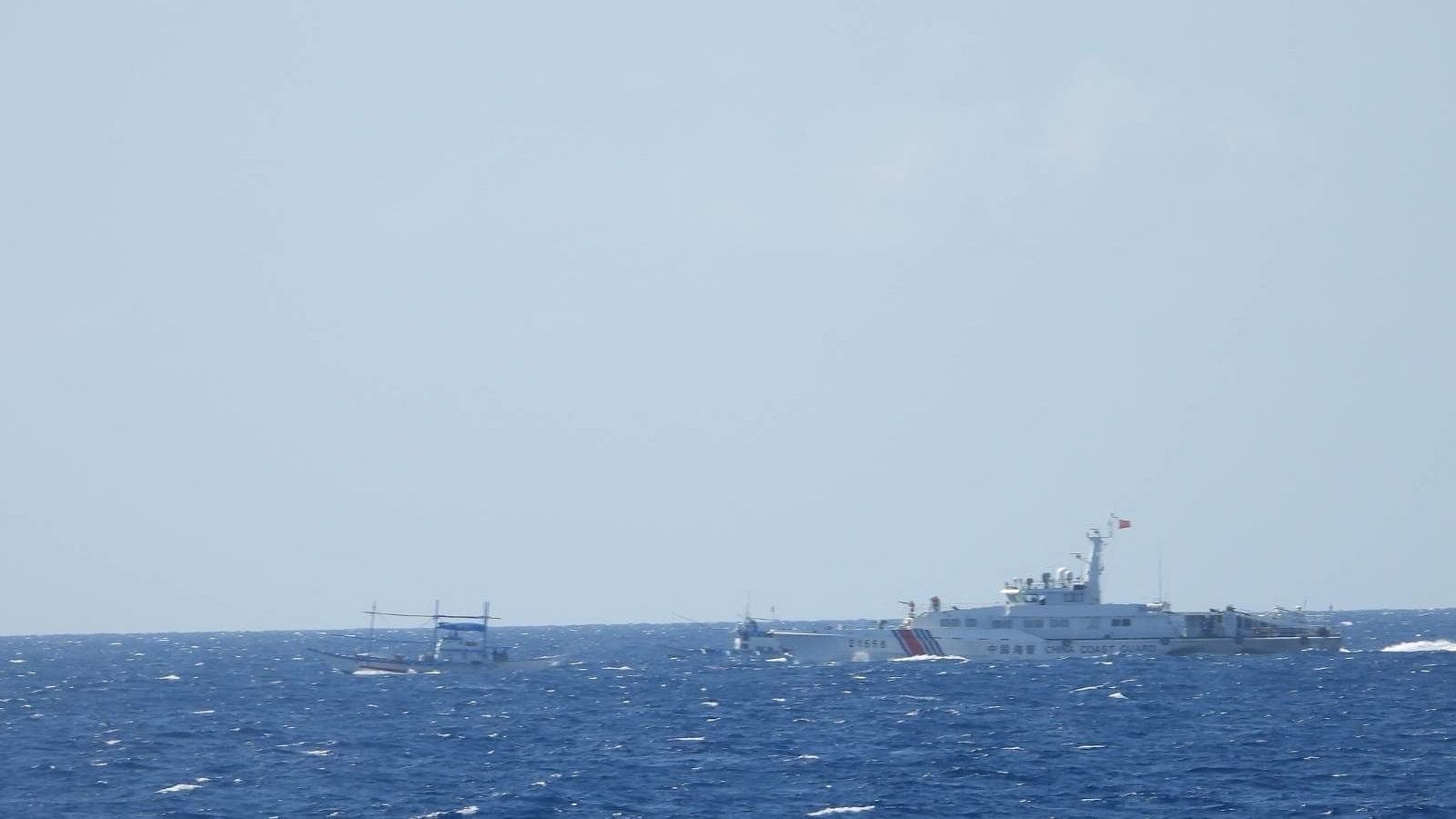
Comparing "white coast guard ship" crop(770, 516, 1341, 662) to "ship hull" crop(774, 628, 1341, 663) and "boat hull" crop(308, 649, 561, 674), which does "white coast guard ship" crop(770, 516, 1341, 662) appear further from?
"boat hull" crop(308, 649, 561, 674)

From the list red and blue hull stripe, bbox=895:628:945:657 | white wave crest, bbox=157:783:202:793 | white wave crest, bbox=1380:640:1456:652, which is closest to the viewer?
white wave crest, bbox=157:783:202:793

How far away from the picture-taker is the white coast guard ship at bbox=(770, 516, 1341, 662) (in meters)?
97.8

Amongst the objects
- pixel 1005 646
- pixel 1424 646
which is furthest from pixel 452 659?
pixel 1424 646

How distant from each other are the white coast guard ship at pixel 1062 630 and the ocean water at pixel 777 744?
170 cm

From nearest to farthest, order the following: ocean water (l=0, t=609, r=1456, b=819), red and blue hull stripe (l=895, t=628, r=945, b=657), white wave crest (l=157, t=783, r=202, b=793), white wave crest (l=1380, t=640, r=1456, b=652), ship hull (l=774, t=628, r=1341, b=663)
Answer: ocean water (l=0, t=609, r=1456, b=819)
white wave crest (l=157, t=783, r=202, b=793)
ship hull (l=774, t=628, r=1341, b=663)
red and blue hull stripe (l=895, t=628, r=945, b=657)
white wave crest (l=1380, t=640, r=1456, b=652)

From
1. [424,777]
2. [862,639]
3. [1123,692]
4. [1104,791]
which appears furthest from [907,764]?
[862,639]

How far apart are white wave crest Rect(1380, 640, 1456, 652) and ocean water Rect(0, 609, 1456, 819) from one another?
73.5ft

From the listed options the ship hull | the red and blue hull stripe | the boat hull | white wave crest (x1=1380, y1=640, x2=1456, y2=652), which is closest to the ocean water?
the ship hull

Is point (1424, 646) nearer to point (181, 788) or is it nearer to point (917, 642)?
point (917, 642)

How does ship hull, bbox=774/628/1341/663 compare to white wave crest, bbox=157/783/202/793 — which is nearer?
white wave crest, bbox=157/783/202/793

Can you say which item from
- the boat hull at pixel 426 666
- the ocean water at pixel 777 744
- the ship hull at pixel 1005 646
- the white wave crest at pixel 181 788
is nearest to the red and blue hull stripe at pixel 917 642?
the ship hull at pixel 1005 646

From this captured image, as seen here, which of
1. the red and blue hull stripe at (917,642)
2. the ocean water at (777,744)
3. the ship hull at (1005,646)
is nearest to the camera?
the ocean water at (777,744)

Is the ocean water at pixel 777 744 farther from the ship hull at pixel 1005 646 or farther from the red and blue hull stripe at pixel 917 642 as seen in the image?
the red and blue hull stripe at pixel 917 642

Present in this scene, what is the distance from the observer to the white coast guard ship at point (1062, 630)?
97750mm
